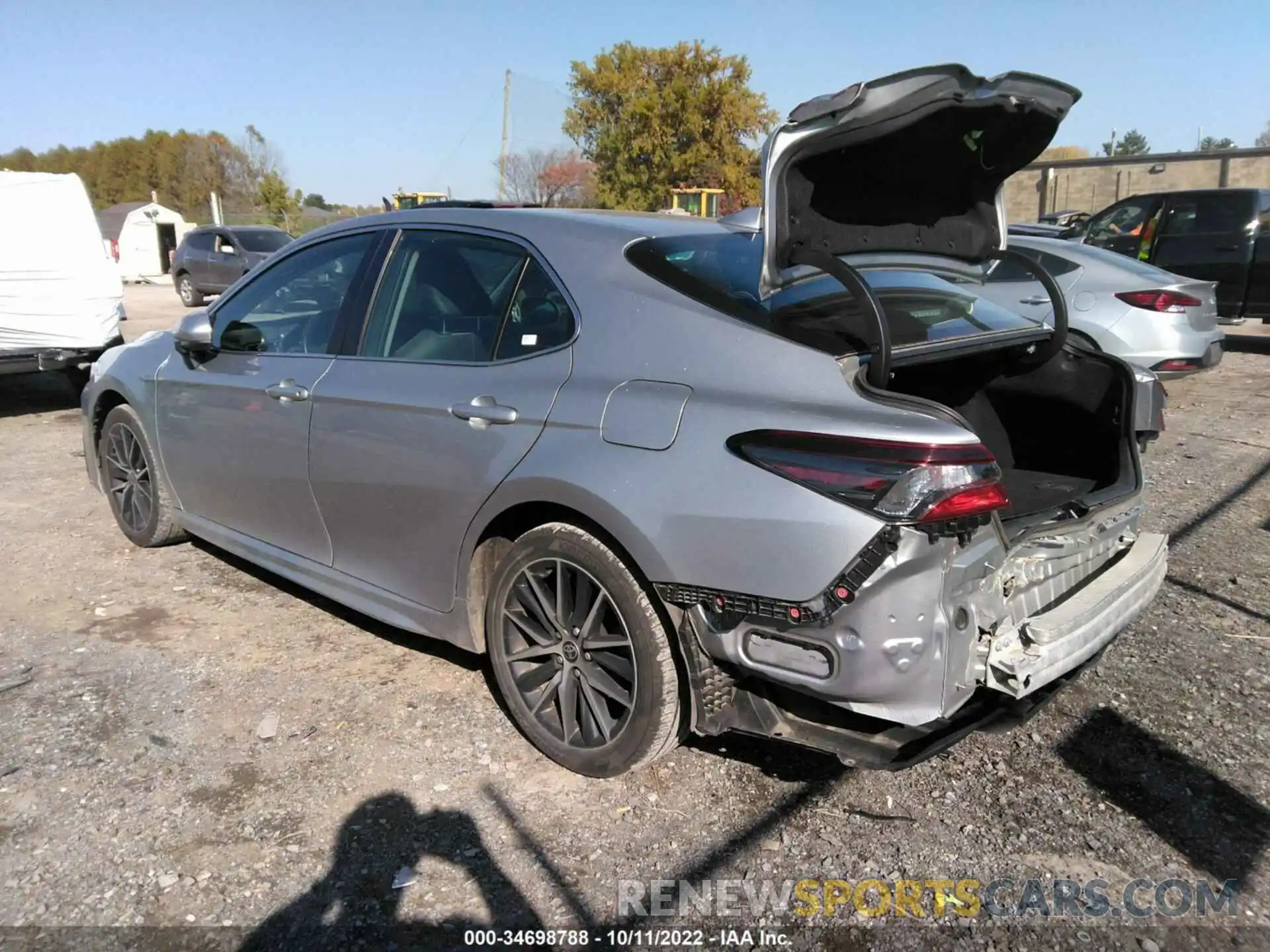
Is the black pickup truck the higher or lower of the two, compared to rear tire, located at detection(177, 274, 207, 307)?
higher

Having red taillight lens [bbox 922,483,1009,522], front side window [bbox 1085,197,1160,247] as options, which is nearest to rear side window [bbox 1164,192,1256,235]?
front side window [bbox 1085,197,1160,247]

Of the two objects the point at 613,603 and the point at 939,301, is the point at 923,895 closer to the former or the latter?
the point at 613,603

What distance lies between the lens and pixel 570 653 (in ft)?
9.92

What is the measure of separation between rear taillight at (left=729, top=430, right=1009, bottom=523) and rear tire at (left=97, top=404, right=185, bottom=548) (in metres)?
3.53

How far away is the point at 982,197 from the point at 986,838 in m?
2.05

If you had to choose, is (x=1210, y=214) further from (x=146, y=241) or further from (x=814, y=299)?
(x=146, y=241)

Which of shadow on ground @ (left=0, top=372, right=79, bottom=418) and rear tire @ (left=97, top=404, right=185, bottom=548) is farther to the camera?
shadow on ground @ (left=0, top=372, right=79, bottom=418)

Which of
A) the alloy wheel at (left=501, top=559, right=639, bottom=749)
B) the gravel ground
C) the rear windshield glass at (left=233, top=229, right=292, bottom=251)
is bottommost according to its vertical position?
the gravel ground

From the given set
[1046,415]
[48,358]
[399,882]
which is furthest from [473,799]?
[48,358]

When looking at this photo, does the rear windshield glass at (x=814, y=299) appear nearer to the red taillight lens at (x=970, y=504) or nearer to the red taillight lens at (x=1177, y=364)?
the red taillight lens at (x=970, y=504)

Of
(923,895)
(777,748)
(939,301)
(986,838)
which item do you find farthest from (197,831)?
(939,301)

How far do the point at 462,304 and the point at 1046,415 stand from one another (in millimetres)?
2205

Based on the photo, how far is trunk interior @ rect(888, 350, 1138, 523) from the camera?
3424 mm

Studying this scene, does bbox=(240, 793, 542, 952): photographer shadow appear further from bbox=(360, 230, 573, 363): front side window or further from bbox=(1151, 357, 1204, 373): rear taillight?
bbox=(1151, 357, 1204, 373): rear taillight
